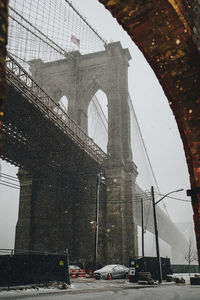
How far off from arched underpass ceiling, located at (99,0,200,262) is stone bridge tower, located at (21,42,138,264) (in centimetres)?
2222

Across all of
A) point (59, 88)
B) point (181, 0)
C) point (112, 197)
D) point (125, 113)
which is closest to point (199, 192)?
point (181, 0)

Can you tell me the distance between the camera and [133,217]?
2606cm

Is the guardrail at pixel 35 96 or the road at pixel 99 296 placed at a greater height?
the guardrail at pixel 35 96

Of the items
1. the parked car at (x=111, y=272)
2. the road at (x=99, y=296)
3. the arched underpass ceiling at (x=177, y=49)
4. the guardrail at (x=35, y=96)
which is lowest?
the parked car at (x=111, y=272)

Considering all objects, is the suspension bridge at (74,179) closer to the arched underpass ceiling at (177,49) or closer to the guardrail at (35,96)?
the guardrail at (35,96)

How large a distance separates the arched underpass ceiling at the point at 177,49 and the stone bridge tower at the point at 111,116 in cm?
2222

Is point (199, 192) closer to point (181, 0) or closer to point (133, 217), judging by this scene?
point (181, 0)

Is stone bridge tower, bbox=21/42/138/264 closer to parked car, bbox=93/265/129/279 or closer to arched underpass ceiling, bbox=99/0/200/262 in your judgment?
parked car, bbox=93/265/129/279

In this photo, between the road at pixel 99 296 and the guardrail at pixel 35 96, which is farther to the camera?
the guardrail at pixel 35 96

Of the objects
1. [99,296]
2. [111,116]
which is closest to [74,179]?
[111,116]

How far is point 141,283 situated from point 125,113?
18.1 metres

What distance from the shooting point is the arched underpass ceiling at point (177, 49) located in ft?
10.5

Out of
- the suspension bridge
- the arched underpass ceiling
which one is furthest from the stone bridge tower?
the arched underpass ceiling

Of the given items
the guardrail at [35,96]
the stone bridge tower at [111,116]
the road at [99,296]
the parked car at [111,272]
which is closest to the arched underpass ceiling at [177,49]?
the road at [99,296]
